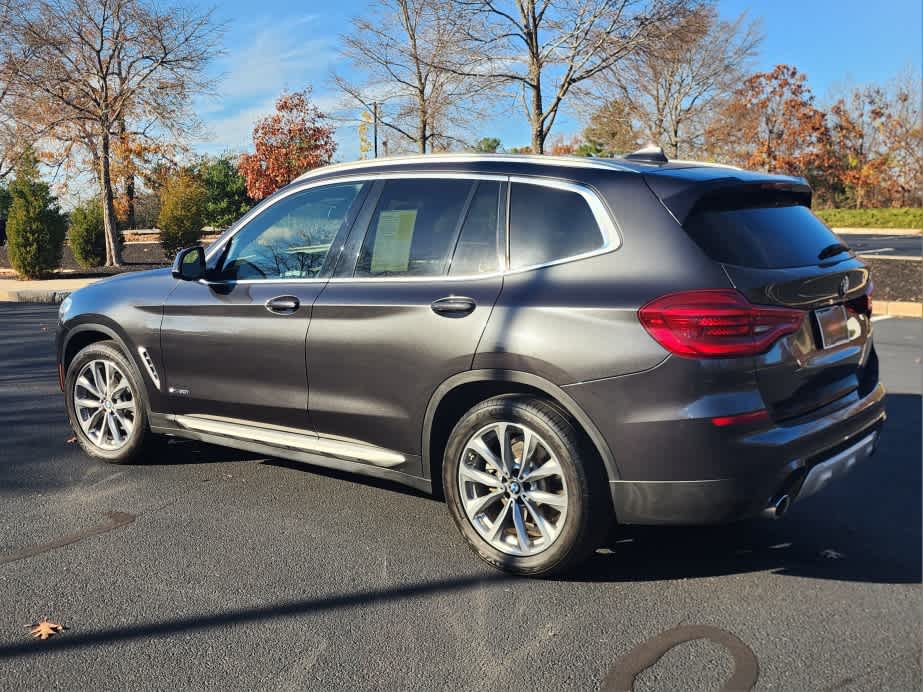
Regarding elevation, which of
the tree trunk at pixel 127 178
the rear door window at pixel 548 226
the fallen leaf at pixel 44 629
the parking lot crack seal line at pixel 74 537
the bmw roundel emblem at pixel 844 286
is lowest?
the fallen leaf at pixel 44 629

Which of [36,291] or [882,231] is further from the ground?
[882,231]

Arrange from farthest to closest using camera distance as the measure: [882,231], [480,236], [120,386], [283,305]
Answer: [882,231], [120,386], [283,305], [480,236]

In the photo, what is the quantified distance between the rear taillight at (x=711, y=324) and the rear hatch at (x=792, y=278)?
54mm

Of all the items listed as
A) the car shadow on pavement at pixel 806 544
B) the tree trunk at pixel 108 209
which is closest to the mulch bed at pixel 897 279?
the car shadow on pavement at pixel 806 544

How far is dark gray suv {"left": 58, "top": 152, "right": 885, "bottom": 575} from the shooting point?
10.9 ft

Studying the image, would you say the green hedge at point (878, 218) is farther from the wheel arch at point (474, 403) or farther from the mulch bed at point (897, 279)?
the wheel arch at point (474, 403)

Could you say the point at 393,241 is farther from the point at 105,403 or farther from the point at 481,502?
the point at 105,403

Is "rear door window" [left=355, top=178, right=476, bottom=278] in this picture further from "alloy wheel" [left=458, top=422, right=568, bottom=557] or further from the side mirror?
the side mirror

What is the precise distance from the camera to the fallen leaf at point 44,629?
3230mm

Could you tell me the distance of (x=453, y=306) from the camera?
3857mm

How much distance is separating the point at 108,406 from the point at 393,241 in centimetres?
242

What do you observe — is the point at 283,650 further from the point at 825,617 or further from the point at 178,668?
the point at 825,617

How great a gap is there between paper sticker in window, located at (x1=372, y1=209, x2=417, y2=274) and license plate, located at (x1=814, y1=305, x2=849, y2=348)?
74.5 inches

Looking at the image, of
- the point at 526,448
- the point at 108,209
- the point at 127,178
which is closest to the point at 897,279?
the point at 526,448
